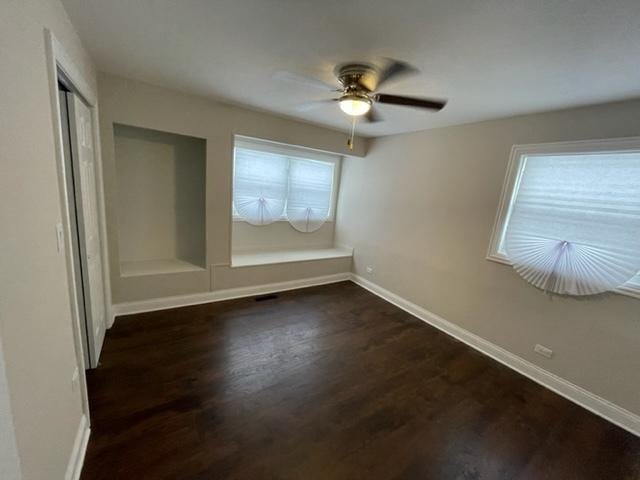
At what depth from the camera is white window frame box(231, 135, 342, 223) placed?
12.3 feet

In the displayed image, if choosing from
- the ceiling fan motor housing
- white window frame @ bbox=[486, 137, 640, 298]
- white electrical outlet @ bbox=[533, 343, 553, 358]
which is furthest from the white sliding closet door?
white electrical outlet @ bbox=[533, 343, 553, 358]

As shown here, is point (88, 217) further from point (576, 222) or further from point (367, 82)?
point (576, 222)

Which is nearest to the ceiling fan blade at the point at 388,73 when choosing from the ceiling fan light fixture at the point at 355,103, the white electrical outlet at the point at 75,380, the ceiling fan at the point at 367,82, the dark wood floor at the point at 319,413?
the ceiling fan at the point at 367,82

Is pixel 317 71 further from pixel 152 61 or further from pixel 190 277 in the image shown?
pixel 190 277

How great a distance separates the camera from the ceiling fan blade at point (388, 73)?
1.73 metres

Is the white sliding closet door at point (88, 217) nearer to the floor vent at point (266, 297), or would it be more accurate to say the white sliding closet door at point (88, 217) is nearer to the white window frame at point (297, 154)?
the white window frame at point (297, 154)

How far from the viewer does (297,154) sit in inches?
166

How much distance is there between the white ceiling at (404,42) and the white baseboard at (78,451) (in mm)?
2317

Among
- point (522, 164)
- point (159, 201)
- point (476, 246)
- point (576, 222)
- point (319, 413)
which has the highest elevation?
point (522, 164)

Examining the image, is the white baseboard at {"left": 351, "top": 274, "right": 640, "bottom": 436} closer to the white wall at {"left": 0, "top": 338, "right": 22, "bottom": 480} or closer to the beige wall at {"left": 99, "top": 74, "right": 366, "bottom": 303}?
the beige wall at {"left": 99, "top": 74, "right": 366, "bottom": 303}

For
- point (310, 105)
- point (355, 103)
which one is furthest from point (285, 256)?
point (355, 103)

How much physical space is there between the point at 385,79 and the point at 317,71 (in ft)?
1.65

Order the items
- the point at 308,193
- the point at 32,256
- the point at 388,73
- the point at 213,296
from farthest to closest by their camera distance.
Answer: the point at 308,193
the point at 213,296
the point at 388,73
the point at 32,256

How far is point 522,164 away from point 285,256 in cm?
315
